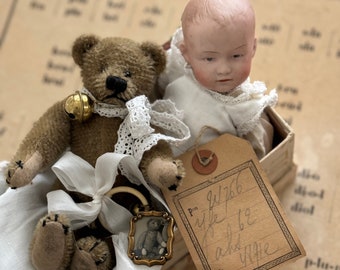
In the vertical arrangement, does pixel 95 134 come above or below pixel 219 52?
below

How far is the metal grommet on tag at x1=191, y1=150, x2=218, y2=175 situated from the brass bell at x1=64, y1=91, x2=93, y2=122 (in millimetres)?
131

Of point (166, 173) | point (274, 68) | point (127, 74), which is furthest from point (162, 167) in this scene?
point (274, 68)

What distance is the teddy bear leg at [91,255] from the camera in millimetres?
565

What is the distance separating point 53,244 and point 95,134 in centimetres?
13

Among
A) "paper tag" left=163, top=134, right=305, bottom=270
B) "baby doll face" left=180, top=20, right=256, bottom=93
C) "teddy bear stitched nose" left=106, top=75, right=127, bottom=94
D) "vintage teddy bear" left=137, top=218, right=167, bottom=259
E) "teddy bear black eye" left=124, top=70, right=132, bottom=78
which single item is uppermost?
"baby doll face" left=180, top=20, right=256, bottom=93

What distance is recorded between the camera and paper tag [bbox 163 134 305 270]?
0.59m

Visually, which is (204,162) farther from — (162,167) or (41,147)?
(41,147)

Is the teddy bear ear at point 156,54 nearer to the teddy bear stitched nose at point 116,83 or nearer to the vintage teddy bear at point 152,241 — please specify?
the teddy bear stitched nose at point 116,83

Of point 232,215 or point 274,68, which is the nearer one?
point 232,215

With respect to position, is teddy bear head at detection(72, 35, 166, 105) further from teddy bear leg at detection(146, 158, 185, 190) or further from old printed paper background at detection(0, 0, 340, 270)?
old printed paper background at detection(0, 0, 340, 270)

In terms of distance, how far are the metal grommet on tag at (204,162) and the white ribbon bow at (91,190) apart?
0.06 meters

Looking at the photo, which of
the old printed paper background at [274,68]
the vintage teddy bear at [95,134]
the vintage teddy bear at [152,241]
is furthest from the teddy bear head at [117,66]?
the old printed paper background at [274,68]

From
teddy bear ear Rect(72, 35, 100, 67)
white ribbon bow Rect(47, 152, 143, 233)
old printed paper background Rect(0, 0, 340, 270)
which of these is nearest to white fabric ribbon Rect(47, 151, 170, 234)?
white ribbon bow Rect(47, 152, 143, 233)

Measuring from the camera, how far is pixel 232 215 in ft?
1.97
